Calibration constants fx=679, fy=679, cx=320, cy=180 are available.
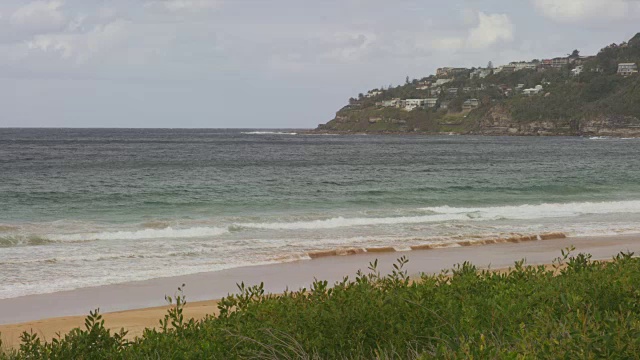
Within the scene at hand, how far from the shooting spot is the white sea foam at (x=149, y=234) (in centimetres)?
2178

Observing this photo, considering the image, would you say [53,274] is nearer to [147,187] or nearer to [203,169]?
[147,187]

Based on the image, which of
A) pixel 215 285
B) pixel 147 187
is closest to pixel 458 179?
pixel 147 187

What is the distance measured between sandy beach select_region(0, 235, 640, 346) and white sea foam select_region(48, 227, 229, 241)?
626 centimetres

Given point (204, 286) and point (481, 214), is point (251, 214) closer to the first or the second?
point (481, 214)

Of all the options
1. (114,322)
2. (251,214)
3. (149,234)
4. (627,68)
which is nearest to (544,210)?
(251,214)

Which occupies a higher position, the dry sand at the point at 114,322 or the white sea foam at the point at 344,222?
the dry sand at the point at 114,322

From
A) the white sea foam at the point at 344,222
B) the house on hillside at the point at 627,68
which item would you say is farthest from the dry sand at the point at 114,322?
the house on hillside at the point at 627,68

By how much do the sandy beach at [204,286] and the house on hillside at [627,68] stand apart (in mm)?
179160

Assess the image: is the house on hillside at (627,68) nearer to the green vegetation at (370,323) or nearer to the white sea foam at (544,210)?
the white sea foam at (544,210)

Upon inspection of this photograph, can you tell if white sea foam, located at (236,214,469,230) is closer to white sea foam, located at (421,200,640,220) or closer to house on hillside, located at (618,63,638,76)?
white sea foam, located at (421,200,640,220)

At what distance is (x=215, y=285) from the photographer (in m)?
14.9

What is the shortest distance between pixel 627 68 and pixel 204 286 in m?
194

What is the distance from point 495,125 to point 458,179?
484ft

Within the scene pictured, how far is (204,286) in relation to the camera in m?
14.8
